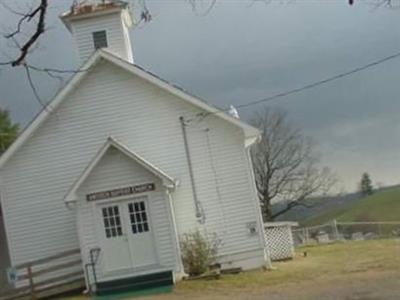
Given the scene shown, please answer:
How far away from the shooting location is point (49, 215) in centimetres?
2733

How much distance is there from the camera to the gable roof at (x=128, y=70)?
26.8m

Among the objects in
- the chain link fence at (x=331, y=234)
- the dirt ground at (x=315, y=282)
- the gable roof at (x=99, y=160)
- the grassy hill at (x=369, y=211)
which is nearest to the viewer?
the dirt ground at (x=315, y=282)

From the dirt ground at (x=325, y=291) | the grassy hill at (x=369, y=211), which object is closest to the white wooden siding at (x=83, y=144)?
the dirt ground at (x=325, y=291)

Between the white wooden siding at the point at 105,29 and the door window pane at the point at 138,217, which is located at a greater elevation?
the white wooden siding at the point at 105,29

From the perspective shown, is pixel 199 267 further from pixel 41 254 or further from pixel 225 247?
pixel 41 254

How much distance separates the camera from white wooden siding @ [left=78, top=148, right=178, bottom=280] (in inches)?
999

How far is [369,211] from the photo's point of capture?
256ft

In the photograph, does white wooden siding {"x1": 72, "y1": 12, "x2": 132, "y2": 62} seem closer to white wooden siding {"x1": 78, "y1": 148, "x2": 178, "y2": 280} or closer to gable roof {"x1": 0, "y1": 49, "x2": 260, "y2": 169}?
gable roof {"x1": 0, "y1": 49, "x2": 260, "y2": 169}

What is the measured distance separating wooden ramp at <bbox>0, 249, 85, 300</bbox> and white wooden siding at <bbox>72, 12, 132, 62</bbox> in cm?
747

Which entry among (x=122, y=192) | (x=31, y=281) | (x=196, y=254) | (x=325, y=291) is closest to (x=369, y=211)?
(x=196, y=254)

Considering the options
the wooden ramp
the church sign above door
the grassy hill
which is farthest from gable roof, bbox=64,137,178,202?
the grassy hill

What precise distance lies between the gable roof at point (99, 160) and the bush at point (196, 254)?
190cm

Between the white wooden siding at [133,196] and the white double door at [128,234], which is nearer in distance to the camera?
the white wooden siding at [133,196]

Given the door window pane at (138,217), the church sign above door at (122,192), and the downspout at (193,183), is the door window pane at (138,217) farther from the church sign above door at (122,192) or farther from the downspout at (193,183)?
the downspout at (193,183)
